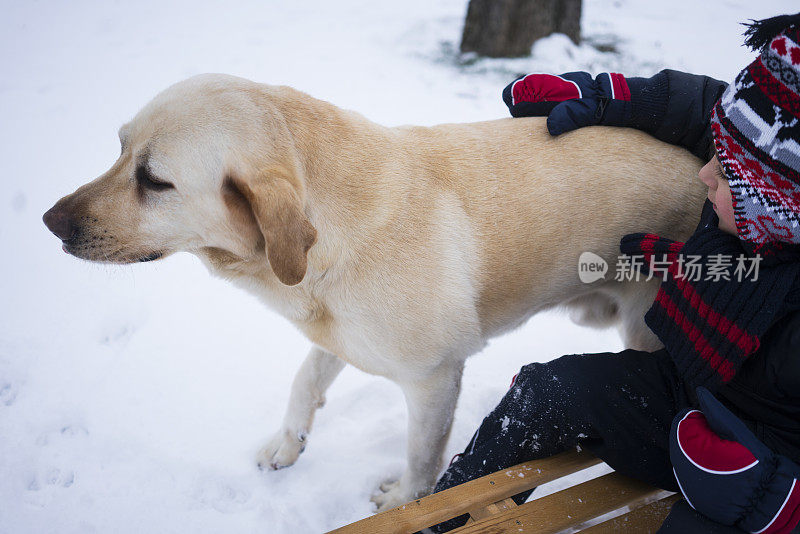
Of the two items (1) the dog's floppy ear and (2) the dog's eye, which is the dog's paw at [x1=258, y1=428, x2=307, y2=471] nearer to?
(1) the dog's floppy ear

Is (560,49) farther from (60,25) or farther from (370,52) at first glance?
(60,25)

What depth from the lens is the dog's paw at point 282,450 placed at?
2.35 meters

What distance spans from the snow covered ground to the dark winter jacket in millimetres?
1303

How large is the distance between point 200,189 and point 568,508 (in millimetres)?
1504

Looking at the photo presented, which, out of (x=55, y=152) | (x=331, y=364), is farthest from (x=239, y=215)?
(x=55, y=152)

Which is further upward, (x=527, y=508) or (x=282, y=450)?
(x=527, y=508)

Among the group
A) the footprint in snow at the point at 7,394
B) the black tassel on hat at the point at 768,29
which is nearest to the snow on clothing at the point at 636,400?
the black tassel on hat at the point at 768,29

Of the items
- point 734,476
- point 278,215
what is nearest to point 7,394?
point 278,215

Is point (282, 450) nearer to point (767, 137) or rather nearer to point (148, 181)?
point (148, 181)

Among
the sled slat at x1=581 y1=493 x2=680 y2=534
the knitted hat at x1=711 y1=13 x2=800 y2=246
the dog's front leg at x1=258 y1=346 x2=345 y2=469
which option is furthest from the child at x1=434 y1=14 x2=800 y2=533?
the dog's front leg at x1=258 y1=346 x2=345 y2=469

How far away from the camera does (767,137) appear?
4.40 ft

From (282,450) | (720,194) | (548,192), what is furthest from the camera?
(282,450)

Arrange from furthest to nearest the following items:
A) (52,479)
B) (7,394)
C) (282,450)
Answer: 1. (7,394)
2. (282,450)
3. (52,479)

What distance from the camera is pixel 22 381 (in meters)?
2.55
